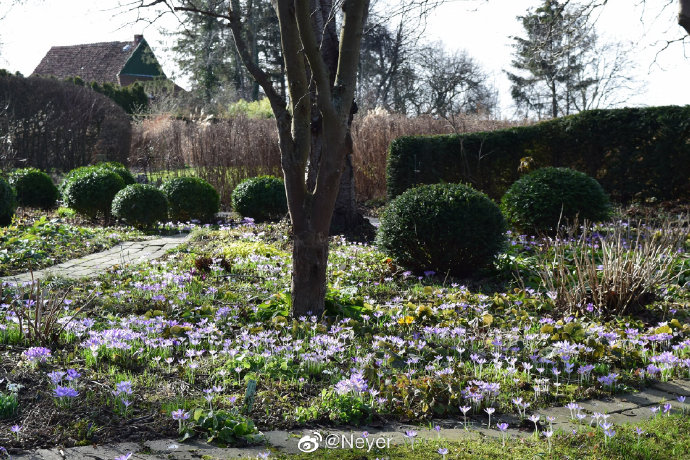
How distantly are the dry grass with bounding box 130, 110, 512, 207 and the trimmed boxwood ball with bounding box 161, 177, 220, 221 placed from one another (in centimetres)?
270

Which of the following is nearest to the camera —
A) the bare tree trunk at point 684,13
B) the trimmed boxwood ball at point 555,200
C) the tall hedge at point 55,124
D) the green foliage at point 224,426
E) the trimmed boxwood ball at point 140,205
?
the green foliage at point 224,426

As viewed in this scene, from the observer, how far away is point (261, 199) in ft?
39.7

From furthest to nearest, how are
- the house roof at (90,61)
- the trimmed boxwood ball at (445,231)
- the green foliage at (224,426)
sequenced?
the house roof at (90,61)
the trimmed boxwood ball at (445,231)
the green foliage at (224,426)

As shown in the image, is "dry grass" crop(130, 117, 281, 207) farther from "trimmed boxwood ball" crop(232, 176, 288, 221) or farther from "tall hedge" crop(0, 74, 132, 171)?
"tall hedge" crop(0, 74, 132, 171)

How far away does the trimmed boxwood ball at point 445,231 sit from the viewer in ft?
21.4

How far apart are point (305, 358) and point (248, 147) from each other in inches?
483

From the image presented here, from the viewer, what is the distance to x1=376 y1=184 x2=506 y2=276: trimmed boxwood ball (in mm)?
6520

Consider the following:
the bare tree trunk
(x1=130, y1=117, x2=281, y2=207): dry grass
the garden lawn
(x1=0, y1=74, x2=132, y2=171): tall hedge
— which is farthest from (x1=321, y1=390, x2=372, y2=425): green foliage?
(x1=0, y1=74, x2=132, y2=171): tall hedge

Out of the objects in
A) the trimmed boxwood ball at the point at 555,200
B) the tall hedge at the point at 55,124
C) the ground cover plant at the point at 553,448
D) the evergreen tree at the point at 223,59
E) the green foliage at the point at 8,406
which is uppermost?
the evergreen tree at the point at 223,59

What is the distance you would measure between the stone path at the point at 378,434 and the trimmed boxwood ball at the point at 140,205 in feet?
29.7

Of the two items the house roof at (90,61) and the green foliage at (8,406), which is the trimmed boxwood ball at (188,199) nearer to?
the green foliage at (8,406)

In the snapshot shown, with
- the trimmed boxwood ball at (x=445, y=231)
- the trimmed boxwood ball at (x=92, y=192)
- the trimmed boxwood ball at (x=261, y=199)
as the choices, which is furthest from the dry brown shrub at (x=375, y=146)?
the trimmed boxwood ball at (x=445, y=231)

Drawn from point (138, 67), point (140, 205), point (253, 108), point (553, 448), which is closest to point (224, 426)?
point (553, 448)

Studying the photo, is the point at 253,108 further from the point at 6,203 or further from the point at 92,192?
the point at 6,203
